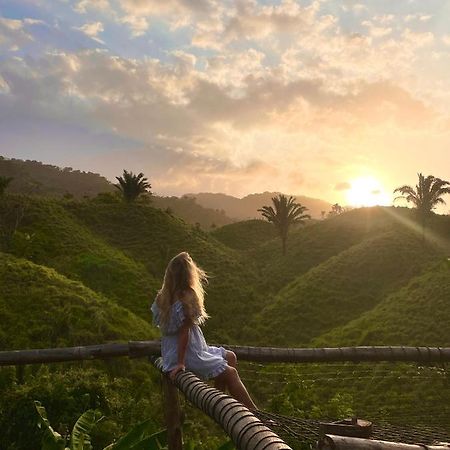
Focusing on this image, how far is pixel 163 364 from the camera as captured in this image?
4008 millimetres

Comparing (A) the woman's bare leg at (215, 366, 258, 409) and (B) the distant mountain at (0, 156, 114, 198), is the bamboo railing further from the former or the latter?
(B) the distant mountain at (0, 156, 114, 198)

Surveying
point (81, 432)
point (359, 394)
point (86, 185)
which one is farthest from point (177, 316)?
point (86, 185)

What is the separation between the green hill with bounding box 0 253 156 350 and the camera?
1636cm

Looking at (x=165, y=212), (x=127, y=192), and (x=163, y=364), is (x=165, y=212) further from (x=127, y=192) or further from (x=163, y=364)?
(x=163, y=364)

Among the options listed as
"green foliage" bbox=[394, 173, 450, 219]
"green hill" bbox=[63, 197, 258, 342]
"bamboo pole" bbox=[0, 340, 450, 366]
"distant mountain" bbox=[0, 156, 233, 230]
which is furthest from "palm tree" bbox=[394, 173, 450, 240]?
"distant mountain" bbox=[0, 156, 233, 230]

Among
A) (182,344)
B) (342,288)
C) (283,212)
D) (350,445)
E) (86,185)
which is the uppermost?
(86,185)

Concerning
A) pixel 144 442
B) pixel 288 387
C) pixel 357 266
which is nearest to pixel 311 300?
pixel 357 266

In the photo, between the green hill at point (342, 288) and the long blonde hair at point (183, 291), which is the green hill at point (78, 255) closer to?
the green hill at point (342, 288)

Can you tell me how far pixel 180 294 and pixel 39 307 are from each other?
16017 millimetres

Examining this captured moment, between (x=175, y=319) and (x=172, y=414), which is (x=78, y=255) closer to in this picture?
(x=175, y=319)

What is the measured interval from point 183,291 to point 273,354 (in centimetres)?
149

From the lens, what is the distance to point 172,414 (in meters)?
3.90

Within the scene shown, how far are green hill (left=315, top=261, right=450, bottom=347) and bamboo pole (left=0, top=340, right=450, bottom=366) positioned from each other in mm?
15085

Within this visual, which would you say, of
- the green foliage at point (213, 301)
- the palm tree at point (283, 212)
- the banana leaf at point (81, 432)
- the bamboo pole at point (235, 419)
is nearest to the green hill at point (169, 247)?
the green foliage at point (213, 301)
